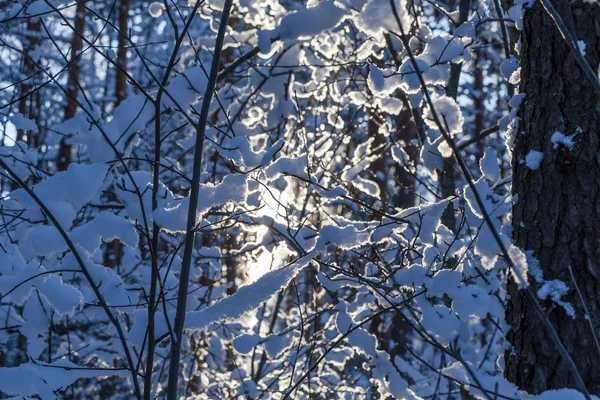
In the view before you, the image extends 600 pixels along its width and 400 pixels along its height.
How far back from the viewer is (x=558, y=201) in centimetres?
207

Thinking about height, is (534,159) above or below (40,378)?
above

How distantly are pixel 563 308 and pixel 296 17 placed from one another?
1326mm

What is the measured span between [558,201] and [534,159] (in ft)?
0.55

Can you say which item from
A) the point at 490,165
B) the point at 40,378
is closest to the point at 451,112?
the point at 490,165

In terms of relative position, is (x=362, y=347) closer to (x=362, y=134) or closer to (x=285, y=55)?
(x=285, y=55)

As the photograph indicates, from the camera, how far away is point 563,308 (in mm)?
1976

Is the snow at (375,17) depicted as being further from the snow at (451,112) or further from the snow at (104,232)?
the snow at (104,232)

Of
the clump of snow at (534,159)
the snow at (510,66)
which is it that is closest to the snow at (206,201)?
the clump of snow at (534,159)

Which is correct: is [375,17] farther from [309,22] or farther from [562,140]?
[562,140]

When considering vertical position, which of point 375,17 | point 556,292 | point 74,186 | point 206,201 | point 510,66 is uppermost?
point 510,66

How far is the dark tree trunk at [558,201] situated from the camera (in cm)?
199

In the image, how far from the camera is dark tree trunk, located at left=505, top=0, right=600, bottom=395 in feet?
6.52

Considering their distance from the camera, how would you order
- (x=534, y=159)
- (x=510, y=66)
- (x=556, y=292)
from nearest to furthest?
(x=556, y=292)
(x=534, y=159)
(x=510, y=66)

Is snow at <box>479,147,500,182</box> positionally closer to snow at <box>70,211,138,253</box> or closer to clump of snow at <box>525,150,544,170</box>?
clump of snow at <box>525,150,544,170</box>
